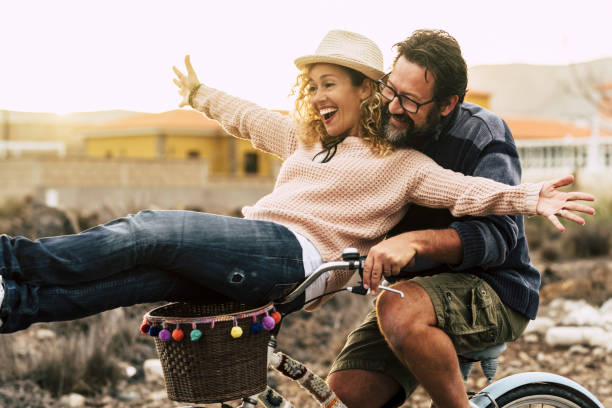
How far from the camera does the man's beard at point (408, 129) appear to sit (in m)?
3.10

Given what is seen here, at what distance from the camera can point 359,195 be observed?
3.01 metres

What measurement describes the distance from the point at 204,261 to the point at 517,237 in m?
1.29

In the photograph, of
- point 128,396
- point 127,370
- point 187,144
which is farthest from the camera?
point 187,144

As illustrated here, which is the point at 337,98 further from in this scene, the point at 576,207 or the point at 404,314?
the point at 576,207

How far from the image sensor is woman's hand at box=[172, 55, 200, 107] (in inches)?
149

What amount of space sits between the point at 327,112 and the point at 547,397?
1451 mm

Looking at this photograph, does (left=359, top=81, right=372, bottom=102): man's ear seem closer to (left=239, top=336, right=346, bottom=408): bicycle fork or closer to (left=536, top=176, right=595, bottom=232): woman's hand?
(left=536, top=176, right=595, bottom=232): woman's hand

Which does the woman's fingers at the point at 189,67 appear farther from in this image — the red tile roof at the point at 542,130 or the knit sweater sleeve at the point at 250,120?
the red tile roof at the point at 542,130

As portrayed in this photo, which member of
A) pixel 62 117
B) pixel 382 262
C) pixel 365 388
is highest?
pixel 382 262

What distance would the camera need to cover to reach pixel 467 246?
2.87 metres

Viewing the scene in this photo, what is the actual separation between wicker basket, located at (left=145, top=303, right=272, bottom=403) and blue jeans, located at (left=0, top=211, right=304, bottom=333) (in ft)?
0.36

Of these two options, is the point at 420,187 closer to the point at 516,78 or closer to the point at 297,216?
the point at 297,216

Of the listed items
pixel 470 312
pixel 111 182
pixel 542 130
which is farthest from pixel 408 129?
pixel 542 130

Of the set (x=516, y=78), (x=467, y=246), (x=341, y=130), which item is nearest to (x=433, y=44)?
(x=341, y=130)
